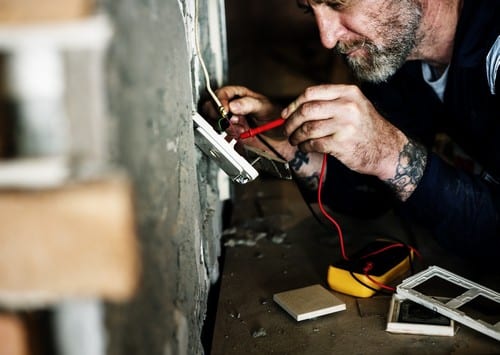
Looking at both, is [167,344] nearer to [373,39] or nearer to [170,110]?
[170,110]

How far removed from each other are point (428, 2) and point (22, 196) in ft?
4.61

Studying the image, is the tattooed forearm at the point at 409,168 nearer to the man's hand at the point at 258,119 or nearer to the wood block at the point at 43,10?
the man's hand at the point at 258,119

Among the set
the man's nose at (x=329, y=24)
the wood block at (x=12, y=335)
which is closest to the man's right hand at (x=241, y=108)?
the man's nose at (x=329, y=24)

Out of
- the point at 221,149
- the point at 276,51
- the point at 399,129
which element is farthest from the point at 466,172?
the point at 276,51

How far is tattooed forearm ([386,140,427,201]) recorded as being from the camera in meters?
1.49

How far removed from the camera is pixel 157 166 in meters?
0.82

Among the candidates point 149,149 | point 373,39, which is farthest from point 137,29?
point 373,39

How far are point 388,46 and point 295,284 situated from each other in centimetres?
69

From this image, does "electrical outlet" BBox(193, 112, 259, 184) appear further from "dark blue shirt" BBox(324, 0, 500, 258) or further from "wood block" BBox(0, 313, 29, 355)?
"wood block" BBox(0, 313, 29, 355)

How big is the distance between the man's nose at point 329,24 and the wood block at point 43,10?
3.35ft

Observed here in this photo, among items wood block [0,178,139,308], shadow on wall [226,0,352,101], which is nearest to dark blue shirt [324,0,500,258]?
wood block [0,178,139,308]

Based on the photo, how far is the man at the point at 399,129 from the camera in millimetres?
1375

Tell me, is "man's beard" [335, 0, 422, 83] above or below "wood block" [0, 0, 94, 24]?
below

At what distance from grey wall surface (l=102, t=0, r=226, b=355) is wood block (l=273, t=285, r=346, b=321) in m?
0.19
